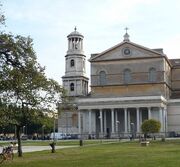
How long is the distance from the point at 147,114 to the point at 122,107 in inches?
238

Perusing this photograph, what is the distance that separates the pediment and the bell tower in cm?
786

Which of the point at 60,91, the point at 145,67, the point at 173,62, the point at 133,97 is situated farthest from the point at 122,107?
the point at 60,91

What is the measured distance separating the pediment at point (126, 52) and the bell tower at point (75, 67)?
7.86m

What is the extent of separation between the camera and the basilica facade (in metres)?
94.6

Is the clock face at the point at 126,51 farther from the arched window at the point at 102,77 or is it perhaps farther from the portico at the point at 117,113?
the portico at the point at 117,113

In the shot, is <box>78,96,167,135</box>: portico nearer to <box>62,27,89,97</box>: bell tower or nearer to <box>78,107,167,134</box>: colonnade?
<box>78,107,167,134</box>: colonnade

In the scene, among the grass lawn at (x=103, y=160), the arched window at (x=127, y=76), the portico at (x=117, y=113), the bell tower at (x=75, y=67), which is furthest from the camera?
the bell tower at (x=75, y=67)

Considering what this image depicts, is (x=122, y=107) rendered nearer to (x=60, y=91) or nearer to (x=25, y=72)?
(x=60, y=91)

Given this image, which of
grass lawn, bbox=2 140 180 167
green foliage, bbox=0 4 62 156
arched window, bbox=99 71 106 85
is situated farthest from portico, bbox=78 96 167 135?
green foliage, bbox=0 4 62 156

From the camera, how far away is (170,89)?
105000 mm

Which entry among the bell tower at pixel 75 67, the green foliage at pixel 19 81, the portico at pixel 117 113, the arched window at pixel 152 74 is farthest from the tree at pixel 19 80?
the bell tower at pixel 75 67

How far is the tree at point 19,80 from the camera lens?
1046 inches

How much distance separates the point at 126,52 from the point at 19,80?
72422mm

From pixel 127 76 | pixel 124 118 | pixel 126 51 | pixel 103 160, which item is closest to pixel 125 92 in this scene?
pixel 127 76
